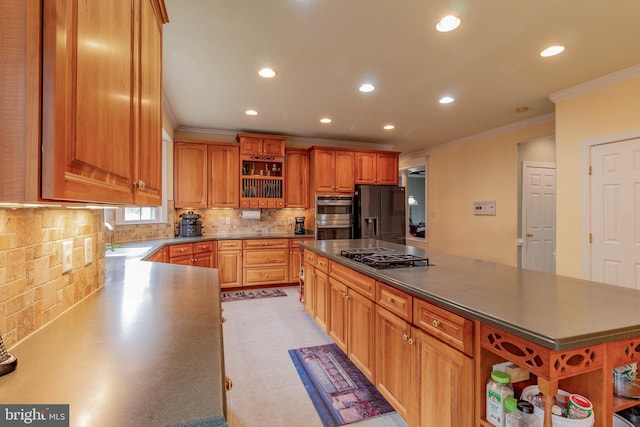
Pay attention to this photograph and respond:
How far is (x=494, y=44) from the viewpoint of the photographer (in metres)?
2.38

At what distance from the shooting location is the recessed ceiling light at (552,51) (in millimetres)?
2440

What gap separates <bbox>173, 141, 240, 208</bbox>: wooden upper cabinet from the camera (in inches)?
184

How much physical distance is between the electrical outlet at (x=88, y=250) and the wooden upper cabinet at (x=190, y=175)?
11.5 ft

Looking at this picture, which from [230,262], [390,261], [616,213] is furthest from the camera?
[230,262]

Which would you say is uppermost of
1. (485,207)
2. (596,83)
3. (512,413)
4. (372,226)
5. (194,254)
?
(596,83)

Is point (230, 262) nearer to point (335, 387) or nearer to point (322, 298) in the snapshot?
point (322, 298)

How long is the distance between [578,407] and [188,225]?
4.64 m

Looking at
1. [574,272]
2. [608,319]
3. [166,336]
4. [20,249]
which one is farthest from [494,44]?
[20,249]

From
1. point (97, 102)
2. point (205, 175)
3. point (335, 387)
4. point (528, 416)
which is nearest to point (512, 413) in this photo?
point (528, 416)

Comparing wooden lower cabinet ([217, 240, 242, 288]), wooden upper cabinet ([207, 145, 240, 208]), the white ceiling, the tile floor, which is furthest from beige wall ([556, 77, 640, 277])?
wooden upper cabinet ([207, 145, 240, 208])

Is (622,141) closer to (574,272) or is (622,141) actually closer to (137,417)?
(574,272)

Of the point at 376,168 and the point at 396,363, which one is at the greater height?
the point at 376,168

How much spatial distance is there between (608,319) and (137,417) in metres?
1.46

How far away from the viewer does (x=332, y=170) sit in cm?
523
